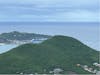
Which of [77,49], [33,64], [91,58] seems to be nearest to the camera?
[33,64]

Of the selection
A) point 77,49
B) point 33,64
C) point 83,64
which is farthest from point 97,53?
point 33,64

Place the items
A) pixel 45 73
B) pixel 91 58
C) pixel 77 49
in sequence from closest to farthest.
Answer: pixel 45 73 → pixel 91 58 → pixel 77 49

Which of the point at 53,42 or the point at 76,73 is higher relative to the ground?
the point at 53,42

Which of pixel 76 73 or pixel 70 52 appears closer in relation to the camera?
pixel 76 73

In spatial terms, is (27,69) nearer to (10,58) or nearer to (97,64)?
(10,58)

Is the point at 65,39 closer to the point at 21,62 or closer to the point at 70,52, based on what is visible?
the point at 70,52

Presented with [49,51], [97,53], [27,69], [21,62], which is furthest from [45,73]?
[97,53]
